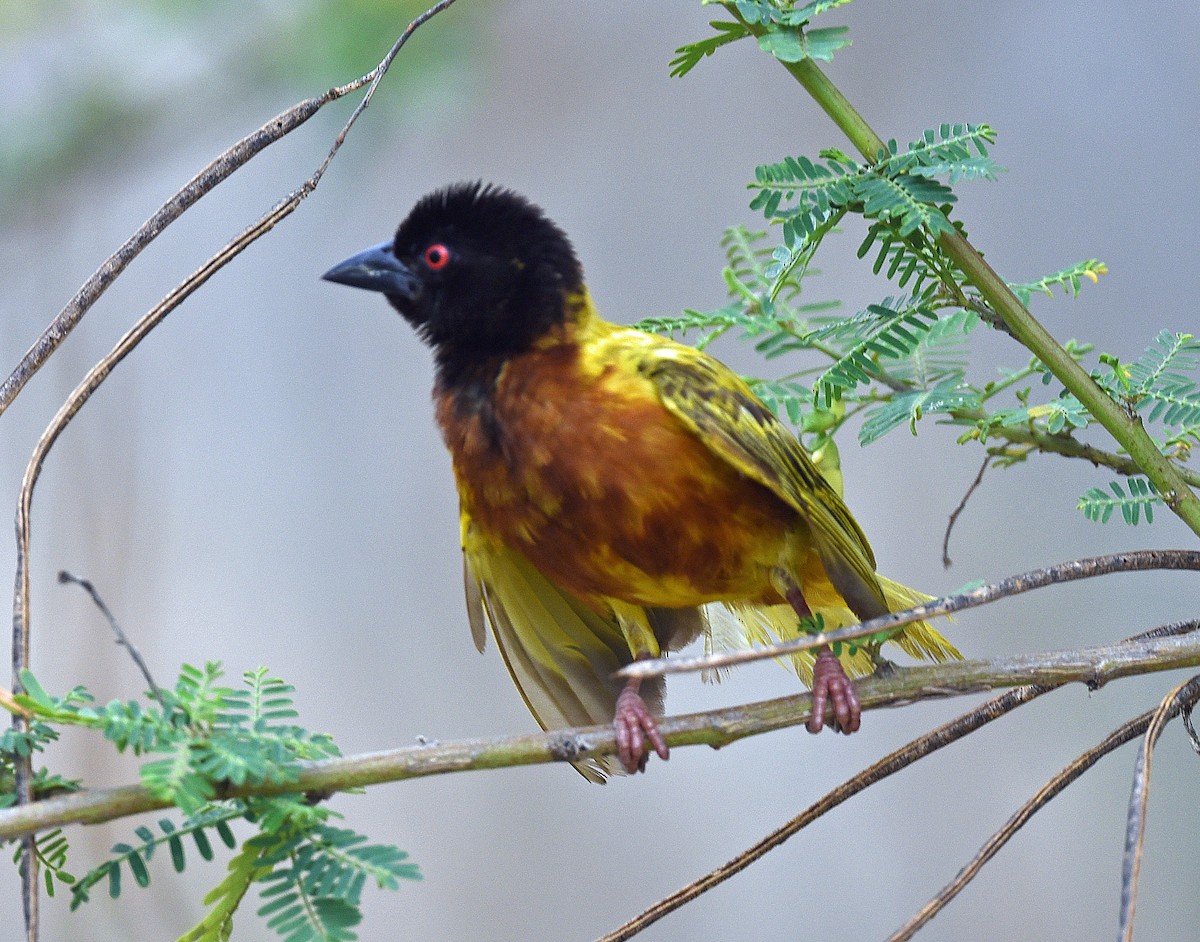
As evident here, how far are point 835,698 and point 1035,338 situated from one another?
0.36 meters

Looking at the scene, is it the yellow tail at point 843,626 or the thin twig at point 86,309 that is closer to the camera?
the thin twig at point 86,309

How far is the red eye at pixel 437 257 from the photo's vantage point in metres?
1.24

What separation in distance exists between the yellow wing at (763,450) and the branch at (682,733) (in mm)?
160

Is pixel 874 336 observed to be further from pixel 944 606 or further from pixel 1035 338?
pixel 944 606

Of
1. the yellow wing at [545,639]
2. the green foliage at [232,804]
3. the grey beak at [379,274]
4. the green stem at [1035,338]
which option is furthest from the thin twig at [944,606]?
the grey beak at [379,274]

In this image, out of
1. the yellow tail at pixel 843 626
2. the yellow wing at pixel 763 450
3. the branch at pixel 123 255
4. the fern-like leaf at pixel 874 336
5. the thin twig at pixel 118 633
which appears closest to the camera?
the thin twig at pixel 118 633

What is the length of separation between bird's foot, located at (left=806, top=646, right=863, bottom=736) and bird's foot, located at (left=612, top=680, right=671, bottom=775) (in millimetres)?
126

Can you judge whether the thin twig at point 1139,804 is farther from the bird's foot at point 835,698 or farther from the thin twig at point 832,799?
the bird's foot at point 835,698

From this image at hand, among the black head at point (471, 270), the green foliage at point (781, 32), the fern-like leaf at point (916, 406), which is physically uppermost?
the black head at point (471, 270)

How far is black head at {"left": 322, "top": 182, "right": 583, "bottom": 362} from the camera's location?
1.22 metres

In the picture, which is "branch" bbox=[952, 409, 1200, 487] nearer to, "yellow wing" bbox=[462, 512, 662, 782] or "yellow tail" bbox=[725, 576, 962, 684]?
"yellow tail" bbox=[725, 576, 962, 684]

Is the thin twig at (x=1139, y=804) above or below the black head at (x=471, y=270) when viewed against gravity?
below

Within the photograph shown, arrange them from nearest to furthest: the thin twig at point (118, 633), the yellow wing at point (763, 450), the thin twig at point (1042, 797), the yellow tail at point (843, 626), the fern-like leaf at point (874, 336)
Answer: the thin twig at point (118, 633), the thin twig at point (1042, 797), the fern-like leaf at point (874, 336), the yellow wing at point (763, 450), the yellow tail at point (843, 626)

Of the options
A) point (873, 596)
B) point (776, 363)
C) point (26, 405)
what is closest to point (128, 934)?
point (26, 405)
